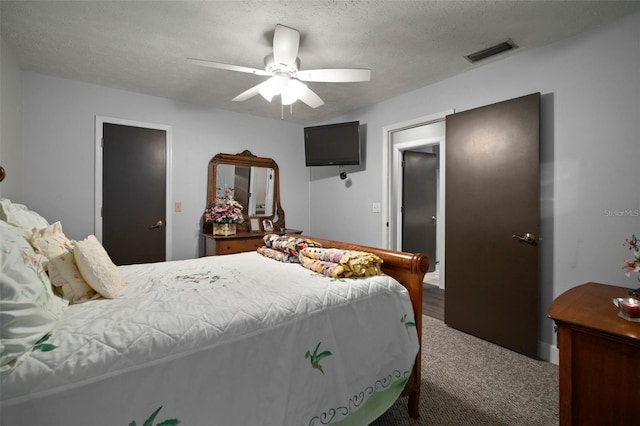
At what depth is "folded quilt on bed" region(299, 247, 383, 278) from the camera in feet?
5.49

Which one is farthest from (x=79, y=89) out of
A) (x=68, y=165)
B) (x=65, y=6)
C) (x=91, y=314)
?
(x=91, y=314)

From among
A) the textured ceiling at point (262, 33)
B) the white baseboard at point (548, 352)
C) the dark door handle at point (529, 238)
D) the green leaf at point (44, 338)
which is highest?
the textured ceiling at point (262, 33)

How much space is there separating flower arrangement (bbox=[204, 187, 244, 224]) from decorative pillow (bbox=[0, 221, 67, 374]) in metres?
2.60

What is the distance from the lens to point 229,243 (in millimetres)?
3543

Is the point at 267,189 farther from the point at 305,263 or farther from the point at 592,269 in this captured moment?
the point at 592,269

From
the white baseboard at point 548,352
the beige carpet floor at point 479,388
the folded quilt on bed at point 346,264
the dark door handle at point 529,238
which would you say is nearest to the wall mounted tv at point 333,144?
the dark door handle at point 529,238

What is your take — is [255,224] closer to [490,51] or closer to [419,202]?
[419,202]

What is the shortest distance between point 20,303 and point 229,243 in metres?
2.69

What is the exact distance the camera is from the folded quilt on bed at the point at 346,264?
167cm

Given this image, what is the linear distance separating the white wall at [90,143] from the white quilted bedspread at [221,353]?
78.1 inches

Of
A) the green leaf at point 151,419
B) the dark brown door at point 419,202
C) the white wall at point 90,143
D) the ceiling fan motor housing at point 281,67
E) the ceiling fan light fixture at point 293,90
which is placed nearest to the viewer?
the green leaf at point 151,419

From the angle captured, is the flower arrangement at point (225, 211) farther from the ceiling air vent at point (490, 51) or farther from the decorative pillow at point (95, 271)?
the ceiling air vent at point (490, 51)

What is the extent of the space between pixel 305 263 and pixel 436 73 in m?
2.25

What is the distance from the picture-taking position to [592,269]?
2.12 meters
